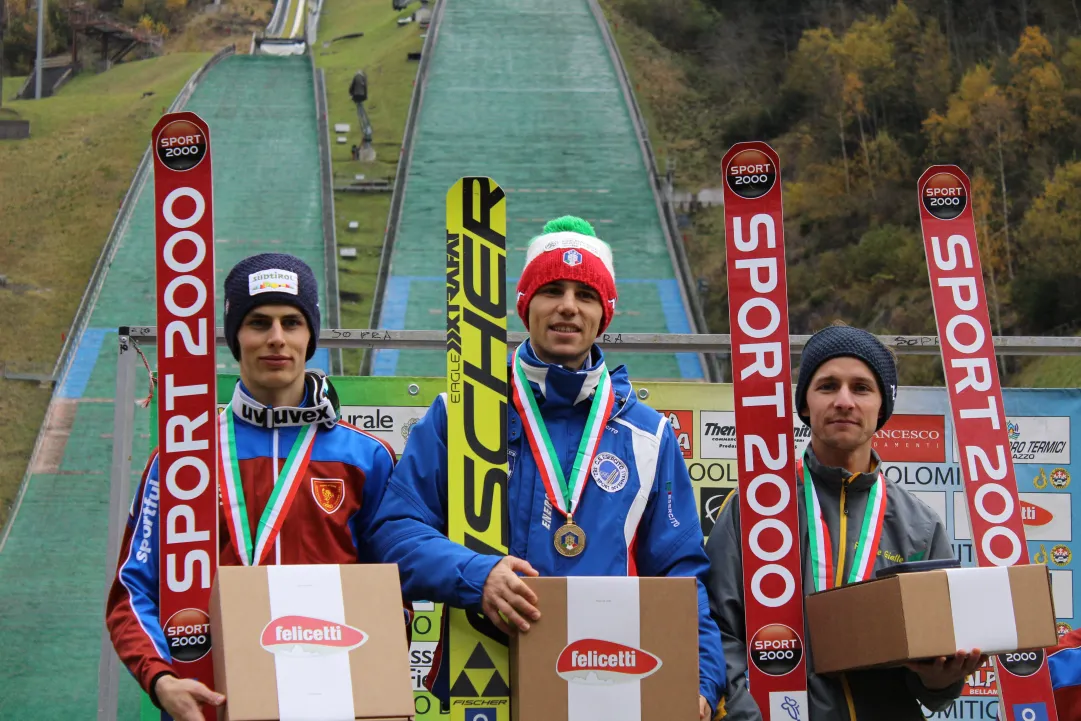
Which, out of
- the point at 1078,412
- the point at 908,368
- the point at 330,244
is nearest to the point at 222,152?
the point at 330,244

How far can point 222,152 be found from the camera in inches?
1105

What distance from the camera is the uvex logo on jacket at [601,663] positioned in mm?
2746

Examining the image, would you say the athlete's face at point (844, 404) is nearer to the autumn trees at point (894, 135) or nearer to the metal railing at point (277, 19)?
the autumn trees at point (894, 135)

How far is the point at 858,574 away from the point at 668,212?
23702 millimetres

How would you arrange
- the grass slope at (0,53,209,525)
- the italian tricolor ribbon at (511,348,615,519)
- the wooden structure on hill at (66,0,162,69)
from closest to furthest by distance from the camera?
the italian tricolor ribbon at (511,348,615,519) < the grass slope at (0,53,209,525) < the wooden structure on hill at (66,0,162,69)

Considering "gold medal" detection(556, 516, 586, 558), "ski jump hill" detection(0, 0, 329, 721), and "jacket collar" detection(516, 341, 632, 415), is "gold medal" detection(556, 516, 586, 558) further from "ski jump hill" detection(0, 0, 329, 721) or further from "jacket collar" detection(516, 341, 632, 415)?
"ski jump hill" detection(0, 0, 329, 721)

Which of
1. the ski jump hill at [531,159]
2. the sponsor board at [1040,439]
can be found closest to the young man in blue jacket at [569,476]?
the sponsor board at [1040,439]

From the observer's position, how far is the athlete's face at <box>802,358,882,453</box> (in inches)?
131

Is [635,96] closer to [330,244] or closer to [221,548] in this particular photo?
[330,244]

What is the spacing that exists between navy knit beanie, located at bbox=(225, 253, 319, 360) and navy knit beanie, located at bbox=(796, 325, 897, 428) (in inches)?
50.3

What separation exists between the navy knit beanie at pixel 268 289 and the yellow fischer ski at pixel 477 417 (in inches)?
13.9

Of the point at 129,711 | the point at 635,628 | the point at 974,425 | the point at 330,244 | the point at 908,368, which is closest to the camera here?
the point at 635,628

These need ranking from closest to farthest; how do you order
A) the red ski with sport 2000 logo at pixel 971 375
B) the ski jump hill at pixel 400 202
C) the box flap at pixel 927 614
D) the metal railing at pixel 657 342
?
the box flap at pixel 927 614 → the red ski with sport 2000 logo at pixel 971 375 → the metal railing at pixel 657 342 → the ski jump hill at pixel 400 202

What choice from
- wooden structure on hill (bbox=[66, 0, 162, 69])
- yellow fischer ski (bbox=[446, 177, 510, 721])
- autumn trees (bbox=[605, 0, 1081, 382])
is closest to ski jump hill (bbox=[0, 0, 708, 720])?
autumn trees (bbox=[605, 0, 1081, 382])
